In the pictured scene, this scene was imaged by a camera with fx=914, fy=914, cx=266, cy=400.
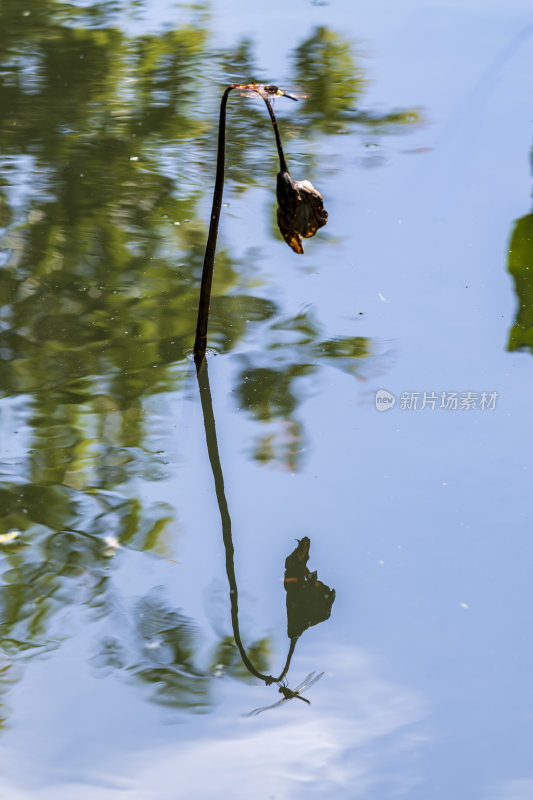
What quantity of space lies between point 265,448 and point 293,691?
610 millimetres

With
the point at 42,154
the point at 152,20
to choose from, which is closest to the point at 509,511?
the point at 42,154

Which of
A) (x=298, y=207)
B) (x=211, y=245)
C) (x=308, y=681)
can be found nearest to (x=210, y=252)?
(x=211, y=245)

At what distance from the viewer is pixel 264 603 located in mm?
1592

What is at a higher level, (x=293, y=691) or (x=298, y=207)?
(x=298, y=207)

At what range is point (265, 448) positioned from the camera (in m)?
1.92

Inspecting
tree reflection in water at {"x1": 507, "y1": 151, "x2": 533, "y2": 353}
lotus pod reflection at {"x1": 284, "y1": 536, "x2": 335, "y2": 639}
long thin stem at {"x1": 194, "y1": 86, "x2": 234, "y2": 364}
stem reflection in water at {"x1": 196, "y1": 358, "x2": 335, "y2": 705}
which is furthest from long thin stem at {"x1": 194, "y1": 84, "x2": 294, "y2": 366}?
tree reflection in water at {"x1": 507, "y1": 151, "x2": 533, "y2": 353}

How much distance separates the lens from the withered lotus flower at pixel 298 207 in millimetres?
1703

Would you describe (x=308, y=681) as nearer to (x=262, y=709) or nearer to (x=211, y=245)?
(x=262, y=709)

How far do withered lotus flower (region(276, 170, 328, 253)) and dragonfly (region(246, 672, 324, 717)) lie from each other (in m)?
0.79

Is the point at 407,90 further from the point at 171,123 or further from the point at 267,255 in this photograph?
the point at 267,255

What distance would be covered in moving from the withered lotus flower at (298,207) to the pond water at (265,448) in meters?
0.45

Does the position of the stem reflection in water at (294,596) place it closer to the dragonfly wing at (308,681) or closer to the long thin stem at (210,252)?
the dragonfly wing at (308,681)

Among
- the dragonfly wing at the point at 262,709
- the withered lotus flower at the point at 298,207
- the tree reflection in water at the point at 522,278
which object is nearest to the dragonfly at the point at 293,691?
the dragonfly wing at the point at 262,709

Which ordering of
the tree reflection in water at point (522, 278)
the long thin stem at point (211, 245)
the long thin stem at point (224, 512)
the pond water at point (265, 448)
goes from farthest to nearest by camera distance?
the tree reflection in water at point (522, 278) → the long thin stem at point (211, 245) → the long thin stem at point (224, 512) → the pond water at point (265, 448)
